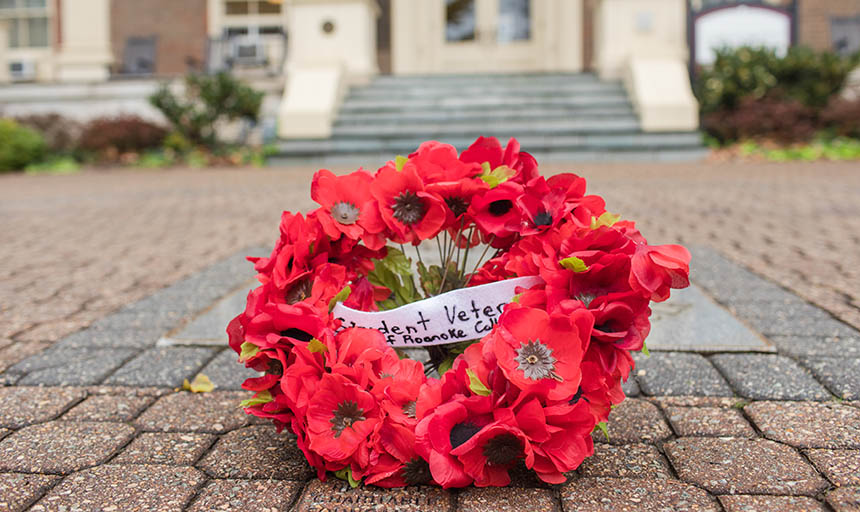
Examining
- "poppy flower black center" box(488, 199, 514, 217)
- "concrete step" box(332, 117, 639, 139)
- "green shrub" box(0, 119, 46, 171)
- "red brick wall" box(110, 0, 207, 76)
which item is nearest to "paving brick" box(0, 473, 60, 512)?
"poppy flower black center" box(488, 199, 514, 217)

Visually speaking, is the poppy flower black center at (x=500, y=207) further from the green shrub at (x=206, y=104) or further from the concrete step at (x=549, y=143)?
the green shrub at (x=206, y=104)

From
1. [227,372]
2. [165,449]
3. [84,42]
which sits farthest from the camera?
[84,42]

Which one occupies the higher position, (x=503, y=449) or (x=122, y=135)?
(x=122, y=135)

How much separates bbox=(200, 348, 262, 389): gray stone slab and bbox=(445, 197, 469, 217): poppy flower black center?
3.09ft

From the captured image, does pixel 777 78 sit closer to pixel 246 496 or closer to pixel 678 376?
pixel 678 376

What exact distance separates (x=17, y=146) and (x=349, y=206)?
11743 mm

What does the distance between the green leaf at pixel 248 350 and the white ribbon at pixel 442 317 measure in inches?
7.1

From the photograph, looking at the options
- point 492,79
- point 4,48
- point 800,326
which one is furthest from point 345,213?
point 4,48

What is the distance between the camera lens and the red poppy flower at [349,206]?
1536mm

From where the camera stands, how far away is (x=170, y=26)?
17219mm

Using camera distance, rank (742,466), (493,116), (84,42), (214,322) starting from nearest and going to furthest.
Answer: (742,466) < (214,322) < (493,116) < (84,42)

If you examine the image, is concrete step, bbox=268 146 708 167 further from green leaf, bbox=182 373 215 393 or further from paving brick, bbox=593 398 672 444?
paving brick, bbox=593 398 672 444

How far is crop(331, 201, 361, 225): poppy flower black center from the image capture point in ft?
5.08

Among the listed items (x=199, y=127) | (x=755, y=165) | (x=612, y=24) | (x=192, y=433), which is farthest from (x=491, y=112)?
(x=192, y=433)
